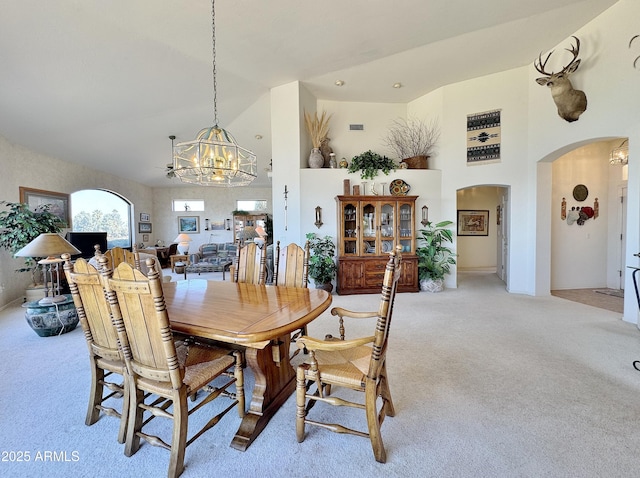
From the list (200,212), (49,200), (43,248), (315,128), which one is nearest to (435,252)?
(315,128)

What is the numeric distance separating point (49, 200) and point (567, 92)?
8.88 meters

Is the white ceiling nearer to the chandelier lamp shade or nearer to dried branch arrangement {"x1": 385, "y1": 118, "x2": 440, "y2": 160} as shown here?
dried branch arrangement {"x1": 385, "y1": 118, "x2": 440, "y2": 160}

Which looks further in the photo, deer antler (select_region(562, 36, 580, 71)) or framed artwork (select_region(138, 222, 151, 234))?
framed artwork (select_region(138, 222, 151, 234))

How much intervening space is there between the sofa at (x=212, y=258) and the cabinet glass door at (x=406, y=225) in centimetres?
418

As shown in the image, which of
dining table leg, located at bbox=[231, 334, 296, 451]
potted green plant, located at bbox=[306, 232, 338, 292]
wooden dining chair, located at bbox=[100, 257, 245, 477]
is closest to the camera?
wooden dining chair, located at bbox=[100, 257, 245, 477]

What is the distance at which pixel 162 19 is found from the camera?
10.2 ft

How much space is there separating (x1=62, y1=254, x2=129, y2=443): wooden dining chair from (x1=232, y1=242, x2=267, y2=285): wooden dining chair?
1.33 meters

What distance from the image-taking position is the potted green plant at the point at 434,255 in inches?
207

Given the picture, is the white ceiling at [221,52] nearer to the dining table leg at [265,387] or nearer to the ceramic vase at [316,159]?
the ceramic vase at [316,159]

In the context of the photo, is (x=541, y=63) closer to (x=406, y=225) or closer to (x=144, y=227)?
(x=406, y=225)

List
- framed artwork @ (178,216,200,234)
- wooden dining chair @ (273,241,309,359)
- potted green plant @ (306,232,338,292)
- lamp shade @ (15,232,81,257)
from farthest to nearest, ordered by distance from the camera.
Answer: framed artwork @ (178,216,200,234), potted green plant @ (306,232,338,292), lamp shade @ (15,232,81,257), wooden dining chair @ (273,241,309,359)

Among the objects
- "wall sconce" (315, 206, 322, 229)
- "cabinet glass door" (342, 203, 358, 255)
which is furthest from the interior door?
"wall sconce" (315, 206, 322, 229)

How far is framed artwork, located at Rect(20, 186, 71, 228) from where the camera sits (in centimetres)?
483

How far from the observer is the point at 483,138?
5238 millimetres
